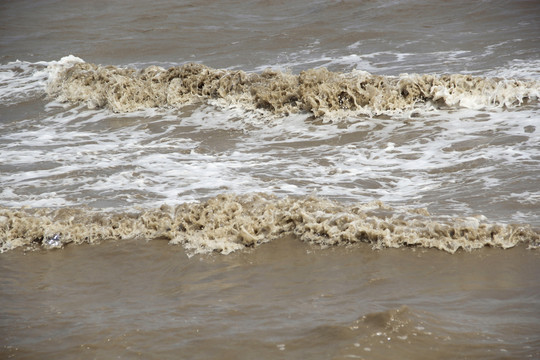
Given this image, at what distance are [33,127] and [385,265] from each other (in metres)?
6.68

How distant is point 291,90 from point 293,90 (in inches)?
1.6

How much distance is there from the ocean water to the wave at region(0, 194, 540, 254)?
0.02 metres

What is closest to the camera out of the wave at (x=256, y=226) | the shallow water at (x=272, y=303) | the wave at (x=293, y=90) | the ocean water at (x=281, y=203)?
the shallow water at (x=272, y=303)

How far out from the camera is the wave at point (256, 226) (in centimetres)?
455

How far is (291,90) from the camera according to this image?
361 inches

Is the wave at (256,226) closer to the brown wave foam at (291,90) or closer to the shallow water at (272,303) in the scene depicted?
the shallow water at (272,303)

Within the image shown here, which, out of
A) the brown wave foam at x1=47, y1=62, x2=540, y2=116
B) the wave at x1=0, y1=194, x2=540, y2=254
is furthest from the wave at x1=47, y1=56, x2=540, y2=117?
the wave at x1=0, y1=194, x2=540, y2=254

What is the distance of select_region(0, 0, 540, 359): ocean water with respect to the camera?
3.51 m

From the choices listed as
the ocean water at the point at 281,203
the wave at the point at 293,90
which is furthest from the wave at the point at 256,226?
the wave at the point at 293,90

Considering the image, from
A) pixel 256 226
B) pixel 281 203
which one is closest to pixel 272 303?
pixel 256 226

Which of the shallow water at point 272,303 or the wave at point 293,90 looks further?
the wave at point 293,90

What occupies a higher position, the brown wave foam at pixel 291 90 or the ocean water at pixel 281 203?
the brown wave foam at pixel 291 90

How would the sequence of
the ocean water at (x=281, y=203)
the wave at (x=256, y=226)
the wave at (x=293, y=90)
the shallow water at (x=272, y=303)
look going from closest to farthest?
1. the shallow water at (x=272, y=303)
2. the ocean water at (x=281, y=203)
3. the wave at (x=256, y=226)
4. the wave at (x=293, y=90)

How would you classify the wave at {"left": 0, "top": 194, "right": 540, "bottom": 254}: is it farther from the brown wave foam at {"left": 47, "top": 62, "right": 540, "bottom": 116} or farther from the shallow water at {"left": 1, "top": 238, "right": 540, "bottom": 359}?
the brown wave foam at {"left": 47, "top": 62, "right": 540, "bottom": 116}
